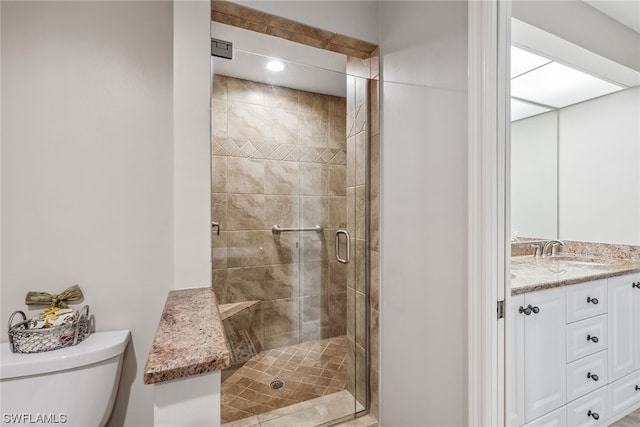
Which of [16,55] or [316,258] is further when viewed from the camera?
[316,258]

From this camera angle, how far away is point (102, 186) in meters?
1.23

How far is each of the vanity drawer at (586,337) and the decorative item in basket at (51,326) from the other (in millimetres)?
2275

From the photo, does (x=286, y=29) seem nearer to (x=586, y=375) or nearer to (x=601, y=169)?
(x=601, y=169)

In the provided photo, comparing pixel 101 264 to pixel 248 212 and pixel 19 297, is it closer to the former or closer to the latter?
pixel 19 297

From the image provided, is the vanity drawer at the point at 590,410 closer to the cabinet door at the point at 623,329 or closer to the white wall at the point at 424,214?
the cabinet door at the point at 623,329

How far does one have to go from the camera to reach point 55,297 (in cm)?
115

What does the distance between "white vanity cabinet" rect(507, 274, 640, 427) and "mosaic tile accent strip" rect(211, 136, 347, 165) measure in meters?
1.18

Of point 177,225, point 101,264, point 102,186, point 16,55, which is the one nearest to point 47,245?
point 101,264

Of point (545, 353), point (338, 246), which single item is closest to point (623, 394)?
point (545, 353)

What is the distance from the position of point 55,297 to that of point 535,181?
302 centimetres

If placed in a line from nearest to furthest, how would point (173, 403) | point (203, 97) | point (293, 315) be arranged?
point (173, 403), point (203, 97), point (293, 315)

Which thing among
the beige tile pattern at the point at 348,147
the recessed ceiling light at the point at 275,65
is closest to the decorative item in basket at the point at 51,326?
the beige tile pattern at the point at 348,147

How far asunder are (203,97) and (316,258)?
1058 mm

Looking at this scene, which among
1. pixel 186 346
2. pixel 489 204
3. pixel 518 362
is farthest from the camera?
pixel 518 362
